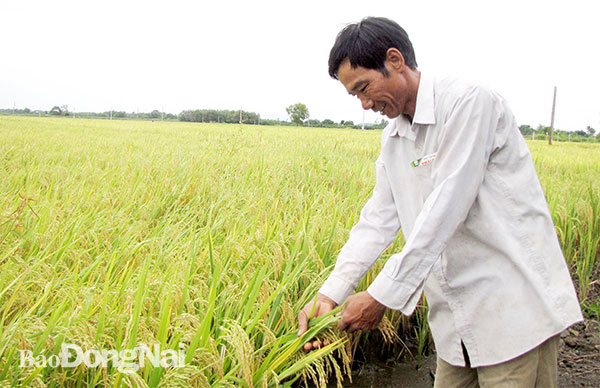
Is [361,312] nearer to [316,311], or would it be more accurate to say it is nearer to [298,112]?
[316,311]

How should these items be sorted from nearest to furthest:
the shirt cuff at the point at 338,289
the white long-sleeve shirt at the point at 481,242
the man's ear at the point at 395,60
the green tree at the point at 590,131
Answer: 1. the white long-sleeve shirt at the point at 481,242
2. the man's ear at the point at 395,60
3. the shirt cuff at the point at 338,289
4. the green tree at the point at 590,131

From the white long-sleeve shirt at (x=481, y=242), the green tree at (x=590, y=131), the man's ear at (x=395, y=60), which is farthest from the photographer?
the green tree at (x=590, y=131)

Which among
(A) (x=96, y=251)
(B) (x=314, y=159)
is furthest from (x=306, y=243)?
(B) (x=314, y=159)

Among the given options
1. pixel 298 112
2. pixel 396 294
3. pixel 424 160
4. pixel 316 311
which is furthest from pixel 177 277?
pixel 298 112

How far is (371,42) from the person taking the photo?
3.77ft

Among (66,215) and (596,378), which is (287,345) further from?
(66,215)

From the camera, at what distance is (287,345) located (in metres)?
1.47

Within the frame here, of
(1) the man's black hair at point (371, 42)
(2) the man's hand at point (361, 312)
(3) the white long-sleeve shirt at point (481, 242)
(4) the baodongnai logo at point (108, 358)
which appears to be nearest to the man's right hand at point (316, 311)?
(2) the man's hand at point (361, 312)

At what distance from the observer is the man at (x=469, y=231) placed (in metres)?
1.07

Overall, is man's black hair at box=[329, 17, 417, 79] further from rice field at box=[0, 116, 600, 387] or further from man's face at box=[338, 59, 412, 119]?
rice field at box=[0, 116, 600, 387]

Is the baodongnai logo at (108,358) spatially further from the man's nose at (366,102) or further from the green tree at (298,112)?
the green tree at (298,112)

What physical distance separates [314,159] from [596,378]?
4.04 m

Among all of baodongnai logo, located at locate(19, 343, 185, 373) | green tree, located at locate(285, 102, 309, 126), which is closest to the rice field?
baodongnai logo, located at locate(19, 343, 185, 373)

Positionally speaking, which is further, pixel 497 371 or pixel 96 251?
pixel 96 251
